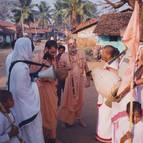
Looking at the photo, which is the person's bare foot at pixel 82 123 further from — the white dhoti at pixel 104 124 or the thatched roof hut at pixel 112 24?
the thatched roof hut at pixel 112 24

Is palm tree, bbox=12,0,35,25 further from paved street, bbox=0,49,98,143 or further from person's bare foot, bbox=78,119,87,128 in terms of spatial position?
person's bare foot, bbox=78,119,87,128

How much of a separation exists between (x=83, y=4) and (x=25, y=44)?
59.8 metres

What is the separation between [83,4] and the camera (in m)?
64.6

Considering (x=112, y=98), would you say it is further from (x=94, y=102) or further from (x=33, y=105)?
(x=94, y=102)

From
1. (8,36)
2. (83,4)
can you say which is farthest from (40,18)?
(83,4)

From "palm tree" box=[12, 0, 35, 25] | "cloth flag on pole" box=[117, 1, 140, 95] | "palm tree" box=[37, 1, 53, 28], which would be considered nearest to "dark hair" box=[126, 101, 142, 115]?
"cloth flag on pole" box=[117, 1, 140, 95]

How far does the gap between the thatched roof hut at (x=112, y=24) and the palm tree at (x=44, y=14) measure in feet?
237

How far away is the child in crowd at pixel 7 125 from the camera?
5.11 m

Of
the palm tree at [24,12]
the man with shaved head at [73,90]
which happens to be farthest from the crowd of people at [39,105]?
the palm tree at [24,12]

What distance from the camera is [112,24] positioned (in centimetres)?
3225

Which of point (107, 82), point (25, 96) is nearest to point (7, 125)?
point (25, 96)

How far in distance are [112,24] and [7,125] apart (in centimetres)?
2763

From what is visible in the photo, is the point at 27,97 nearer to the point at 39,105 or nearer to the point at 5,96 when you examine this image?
the point at 39,105

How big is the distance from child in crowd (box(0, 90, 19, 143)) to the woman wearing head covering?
0.97 feet
